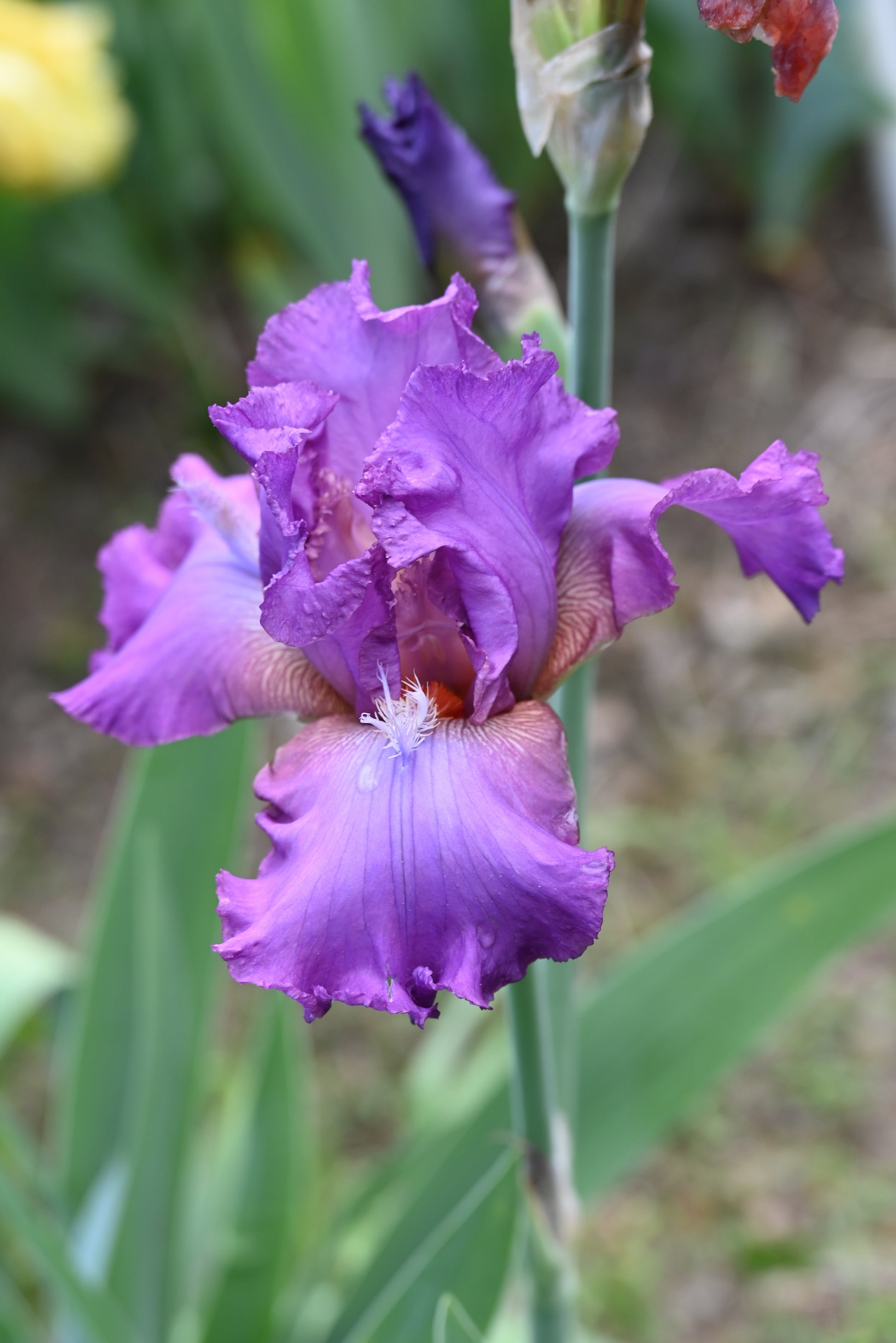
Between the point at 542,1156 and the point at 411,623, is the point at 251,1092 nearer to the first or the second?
the point at 542,1156

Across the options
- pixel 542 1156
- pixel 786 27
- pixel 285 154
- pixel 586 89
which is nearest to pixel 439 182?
pixel 586 89

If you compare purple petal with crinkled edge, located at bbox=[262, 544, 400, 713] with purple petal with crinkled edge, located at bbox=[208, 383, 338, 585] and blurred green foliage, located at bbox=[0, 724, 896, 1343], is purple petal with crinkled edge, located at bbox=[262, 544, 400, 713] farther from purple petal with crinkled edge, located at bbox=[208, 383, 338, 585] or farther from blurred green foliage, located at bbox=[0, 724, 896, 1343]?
blurred green foliage, located at bbox=[0, 724, 896, 1343]

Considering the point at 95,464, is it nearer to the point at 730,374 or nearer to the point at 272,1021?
the point at 730,374

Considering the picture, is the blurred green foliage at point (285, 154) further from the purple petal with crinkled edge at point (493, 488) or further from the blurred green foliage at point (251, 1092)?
the purple petal with crinkled edge at point (493, 488)

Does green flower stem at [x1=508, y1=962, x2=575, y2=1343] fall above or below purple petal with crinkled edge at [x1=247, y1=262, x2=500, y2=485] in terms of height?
below

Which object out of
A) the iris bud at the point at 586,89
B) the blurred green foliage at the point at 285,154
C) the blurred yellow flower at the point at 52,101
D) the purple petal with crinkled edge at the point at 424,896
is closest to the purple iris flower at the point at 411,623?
the purple petal with crinkled edge at the point at 424,896

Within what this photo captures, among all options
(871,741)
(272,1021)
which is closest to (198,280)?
(871,741)

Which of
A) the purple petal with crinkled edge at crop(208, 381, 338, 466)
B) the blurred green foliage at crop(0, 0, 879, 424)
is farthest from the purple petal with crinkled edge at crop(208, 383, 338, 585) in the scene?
the blurred green foliage at crop(0, 0, 879, 424)
